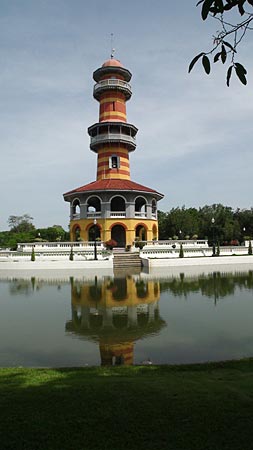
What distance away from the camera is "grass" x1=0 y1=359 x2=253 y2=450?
356 centimetres

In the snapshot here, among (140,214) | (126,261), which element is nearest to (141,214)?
Result: (140,214)

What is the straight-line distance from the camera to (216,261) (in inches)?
1259

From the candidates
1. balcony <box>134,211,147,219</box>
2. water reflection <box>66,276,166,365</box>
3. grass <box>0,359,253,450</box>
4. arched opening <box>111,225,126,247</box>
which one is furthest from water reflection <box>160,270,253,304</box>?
arched opening <box>111,225,126,247</box>

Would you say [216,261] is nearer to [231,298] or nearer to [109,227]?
[109,227]

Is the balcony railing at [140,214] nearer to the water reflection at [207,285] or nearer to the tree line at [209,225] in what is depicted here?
the tree line at [209,225]

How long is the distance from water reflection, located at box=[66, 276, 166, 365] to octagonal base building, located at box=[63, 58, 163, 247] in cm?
2162

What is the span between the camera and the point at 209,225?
5391 centimetres

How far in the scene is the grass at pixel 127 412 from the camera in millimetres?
3562

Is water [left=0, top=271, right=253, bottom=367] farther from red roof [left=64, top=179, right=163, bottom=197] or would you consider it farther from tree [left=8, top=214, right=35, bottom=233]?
tree [left=8, top=214, right=35, bottom=233]

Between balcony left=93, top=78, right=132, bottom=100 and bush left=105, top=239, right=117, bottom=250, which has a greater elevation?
balcony left=93, top=78, right=132, bottom=100

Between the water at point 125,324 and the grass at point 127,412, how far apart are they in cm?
246

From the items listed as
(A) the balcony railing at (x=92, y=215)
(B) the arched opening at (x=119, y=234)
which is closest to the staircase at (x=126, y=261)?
(A) the balcony railing at (x=92, y=215)

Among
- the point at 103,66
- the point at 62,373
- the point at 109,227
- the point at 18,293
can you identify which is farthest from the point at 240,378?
the point at 103,66

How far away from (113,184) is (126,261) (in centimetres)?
1228
